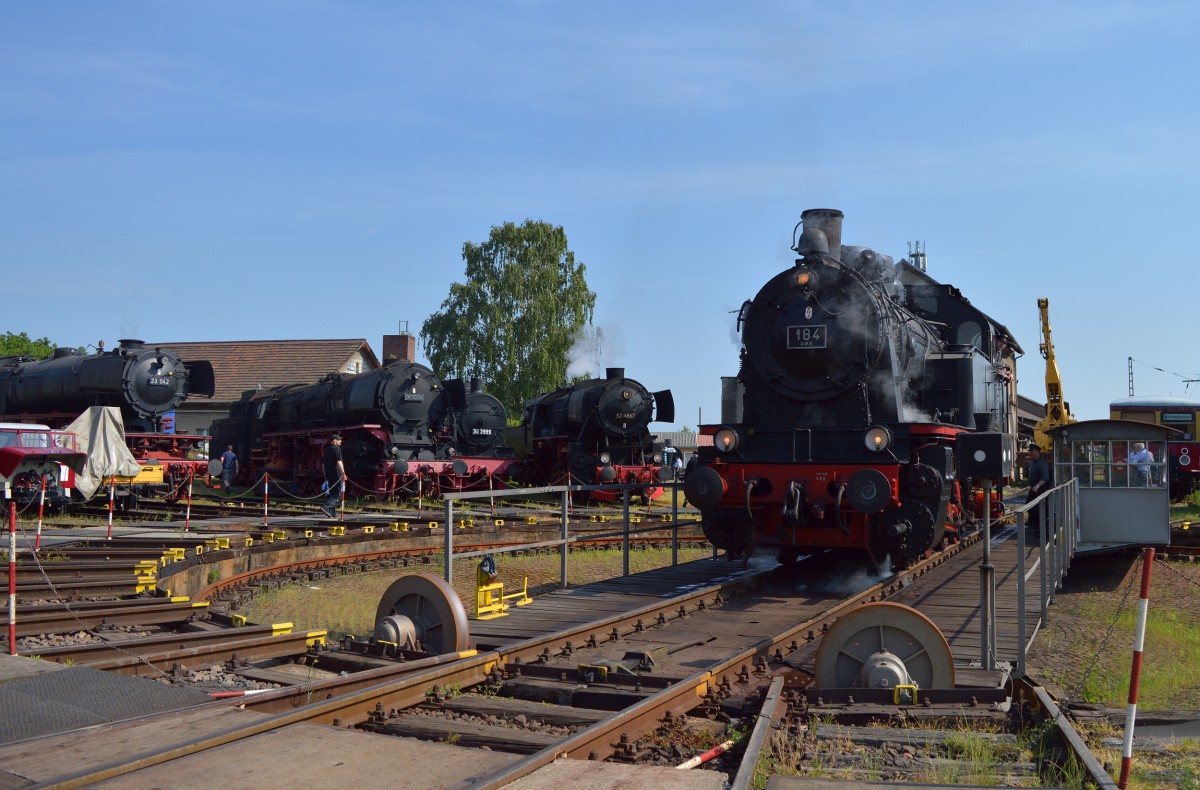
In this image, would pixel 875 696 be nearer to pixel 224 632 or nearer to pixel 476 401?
pixel 224 632

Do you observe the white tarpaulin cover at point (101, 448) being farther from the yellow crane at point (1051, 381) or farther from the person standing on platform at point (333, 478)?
the yellow crane at point (1051, 381)

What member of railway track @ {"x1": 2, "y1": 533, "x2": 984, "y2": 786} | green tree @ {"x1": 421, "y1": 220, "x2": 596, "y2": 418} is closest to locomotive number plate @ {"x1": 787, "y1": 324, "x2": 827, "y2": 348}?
railway track @ {"x1": 2, "y1": 533, "x2": 984, "y2": 786}

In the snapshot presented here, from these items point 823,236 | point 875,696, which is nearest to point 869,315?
point 823,236

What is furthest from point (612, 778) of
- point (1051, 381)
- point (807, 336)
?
point (1051, 381)

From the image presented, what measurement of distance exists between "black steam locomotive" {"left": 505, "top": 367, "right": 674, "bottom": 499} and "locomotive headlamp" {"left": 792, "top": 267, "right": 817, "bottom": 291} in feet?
41.6

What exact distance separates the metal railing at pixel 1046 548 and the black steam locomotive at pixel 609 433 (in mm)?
12645

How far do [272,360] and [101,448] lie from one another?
3239 centimetres

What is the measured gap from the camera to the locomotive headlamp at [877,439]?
10.2 meters

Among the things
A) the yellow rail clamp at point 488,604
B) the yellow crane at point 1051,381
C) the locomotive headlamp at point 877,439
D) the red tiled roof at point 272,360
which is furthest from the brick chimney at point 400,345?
the yellow rail clamp at point 488,604

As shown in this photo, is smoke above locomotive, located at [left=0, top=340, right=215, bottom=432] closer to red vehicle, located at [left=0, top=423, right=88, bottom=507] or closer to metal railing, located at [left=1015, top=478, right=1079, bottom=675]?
red vehicle, located at [left=0, top=423, right=88, bottom=507]

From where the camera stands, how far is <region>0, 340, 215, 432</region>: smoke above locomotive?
21.6 m

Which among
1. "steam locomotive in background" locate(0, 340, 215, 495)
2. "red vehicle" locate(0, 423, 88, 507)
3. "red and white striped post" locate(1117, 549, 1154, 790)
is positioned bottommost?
"red and white striped post" locate(1117, 549, 1154, 790)

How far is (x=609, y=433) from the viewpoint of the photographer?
81.5 ft

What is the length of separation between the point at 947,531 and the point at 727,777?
27.8 ft
